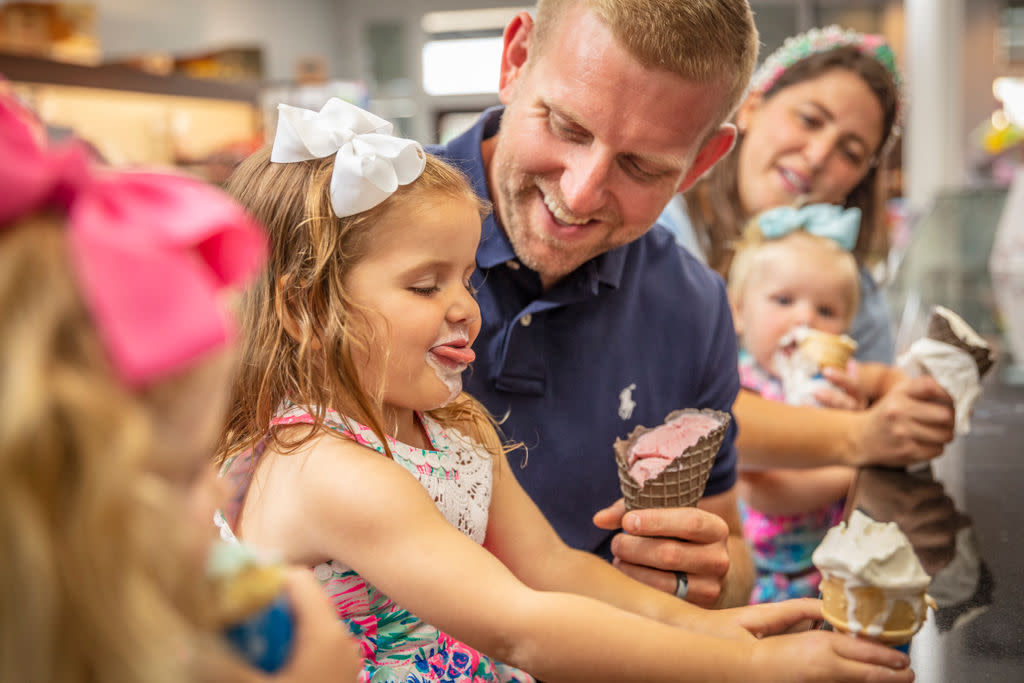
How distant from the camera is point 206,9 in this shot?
7.96 m

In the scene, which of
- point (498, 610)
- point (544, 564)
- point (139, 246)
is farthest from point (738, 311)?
point (139, 246)

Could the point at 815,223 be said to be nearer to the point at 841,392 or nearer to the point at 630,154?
the point at 841,392

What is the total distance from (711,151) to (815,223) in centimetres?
76

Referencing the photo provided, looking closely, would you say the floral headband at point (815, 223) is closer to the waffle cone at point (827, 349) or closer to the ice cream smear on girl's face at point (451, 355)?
the waffle cone at point (827, 349)

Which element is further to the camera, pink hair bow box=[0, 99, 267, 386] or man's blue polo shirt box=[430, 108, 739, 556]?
man's blue polo shirt box=[430, 108, 739, 556]

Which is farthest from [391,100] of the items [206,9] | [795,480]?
[795,480]

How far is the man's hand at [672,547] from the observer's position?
1293mm

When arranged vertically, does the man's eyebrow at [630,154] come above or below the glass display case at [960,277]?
above

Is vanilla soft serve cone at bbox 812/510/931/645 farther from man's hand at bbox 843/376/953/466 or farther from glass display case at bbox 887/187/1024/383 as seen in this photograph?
glass display case at bbox 887/187/1024/383

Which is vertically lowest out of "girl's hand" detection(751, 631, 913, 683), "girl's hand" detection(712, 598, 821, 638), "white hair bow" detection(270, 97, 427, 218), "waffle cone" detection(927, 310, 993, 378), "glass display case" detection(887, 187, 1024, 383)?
"glass display case" detection(887, 187, 1024, 383)

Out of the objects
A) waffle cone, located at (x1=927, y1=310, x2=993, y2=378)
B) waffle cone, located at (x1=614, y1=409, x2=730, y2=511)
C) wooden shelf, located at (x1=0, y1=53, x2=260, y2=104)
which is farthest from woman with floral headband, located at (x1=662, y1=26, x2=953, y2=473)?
wooden shelf, located at (x1=0, y1=53, x2=260, y2=104)

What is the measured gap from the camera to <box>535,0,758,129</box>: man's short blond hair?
1370 mm

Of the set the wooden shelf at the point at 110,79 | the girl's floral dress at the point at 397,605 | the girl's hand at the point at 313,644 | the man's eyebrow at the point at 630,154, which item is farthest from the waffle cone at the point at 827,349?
the wooden shelf at the point at 110,79

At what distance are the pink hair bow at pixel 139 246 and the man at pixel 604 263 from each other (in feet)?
2.91
